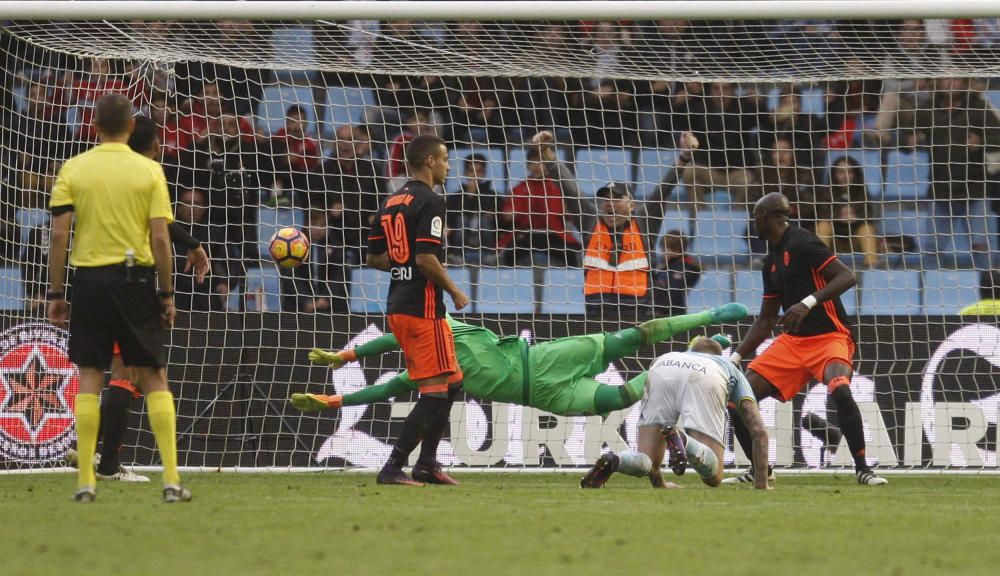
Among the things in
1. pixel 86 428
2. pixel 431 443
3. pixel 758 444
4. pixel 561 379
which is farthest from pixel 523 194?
pixel 86 428

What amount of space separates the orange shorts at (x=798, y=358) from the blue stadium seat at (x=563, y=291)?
2112mm

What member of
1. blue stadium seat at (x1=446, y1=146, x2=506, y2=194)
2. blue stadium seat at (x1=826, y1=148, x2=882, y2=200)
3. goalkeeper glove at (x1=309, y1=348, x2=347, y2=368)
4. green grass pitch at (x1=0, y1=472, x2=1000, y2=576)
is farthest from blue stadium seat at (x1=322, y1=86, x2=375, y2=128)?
green grass pitch at (x1=0, y1=472, x2=1000, y2=576)

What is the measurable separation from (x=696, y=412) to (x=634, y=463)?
1.82 feet

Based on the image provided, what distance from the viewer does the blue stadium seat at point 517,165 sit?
11117 mm

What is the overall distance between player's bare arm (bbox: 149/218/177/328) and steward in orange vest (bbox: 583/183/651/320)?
15.7ft

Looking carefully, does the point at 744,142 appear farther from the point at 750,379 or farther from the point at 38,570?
the point at 38,570

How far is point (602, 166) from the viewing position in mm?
11461

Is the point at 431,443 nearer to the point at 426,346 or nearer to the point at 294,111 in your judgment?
the point at 426,346

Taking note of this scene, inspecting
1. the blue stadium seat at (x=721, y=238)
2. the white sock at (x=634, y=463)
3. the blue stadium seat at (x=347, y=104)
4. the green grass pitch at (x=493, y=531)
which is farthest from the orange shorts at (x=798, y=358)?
the blue stadium seat at (x=347, y=104)

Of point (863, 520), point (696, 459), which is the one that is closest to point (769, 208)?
point (696, 459)

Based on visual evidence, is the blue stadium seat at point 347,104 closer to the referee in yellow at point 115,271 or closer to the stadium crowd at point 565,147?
the stadium crowd at point 565,147

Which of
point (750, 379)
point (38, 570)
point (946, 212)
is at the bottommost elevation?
point (38, 570)

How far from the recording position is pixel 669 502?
6406 millimetres

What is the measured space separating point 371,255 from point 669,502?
8.03 feet
